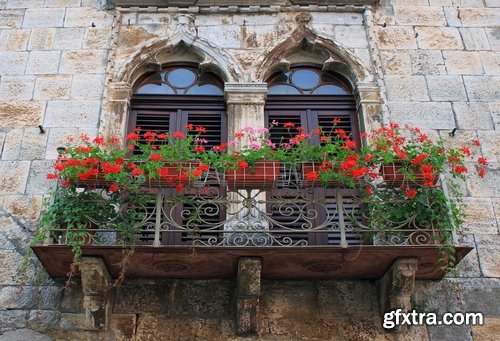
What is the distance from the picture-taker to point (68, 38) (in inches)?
343

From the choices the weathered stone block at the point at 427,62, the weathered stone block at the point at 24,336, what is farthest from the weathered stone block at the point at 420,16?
the weathered stone block at the point at 24,336

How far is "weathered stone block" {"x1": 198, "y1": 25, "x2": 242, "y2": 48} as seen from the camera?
8634 mm

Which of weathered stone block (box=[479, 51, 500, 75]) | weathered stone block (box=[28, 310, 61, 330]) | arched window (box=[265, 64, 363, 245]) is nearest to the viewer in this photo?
weathered stone block (box=[28, 310, 61, 330])

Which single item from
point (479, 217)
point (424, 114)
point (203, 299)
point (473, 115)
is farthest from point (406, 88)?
point (203, 299)

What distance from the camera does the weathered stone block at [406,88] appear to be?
322 inches

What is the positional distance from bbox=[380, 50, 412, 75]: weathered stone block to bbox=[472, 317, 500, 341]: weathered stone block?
3.23 metres

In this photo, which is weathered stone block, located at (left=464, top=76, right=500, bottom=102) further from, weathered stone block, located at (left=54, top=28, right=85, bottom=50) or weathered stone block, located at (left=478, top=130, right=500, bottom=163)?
weathered stone block, located at (left=54, top=28, right=85, bottom=50)

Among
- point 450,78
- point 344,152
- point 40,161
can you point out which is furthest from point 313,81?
point 40,161

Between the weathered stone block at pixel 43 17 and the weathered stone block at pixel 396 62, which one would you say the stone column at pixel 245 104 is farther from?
the weathered stone block at pixel 43 17

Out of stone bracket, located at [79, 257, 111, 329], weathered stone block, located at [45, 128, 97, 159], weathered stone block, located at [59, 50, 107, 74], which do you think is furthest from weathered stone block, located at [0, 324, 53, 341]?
weathered stone block, located at [59, 50, 107, 74]

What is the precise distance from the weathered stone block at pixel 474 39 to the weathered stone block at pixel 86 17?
15.1ft

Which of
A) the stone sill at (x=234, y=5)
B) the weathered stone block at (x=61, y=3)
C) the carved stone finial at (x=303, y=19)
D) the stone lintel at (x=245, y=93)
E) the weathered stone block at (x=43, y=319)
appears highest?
the weathered stone block at (x=61, y=3)

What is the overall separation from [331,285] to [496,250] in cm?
180

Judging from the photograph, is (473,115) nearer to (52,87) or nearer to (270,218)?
(270,218)
